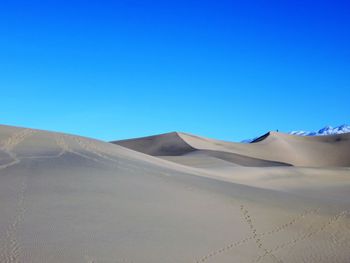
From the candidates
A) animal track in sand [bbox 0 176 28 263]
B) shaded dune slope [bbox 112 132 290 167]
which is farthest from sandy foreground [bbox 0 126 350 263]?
shaded dune slope [bbox 112 132 290 167]

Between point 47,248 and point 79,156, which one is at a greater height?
point 79,156

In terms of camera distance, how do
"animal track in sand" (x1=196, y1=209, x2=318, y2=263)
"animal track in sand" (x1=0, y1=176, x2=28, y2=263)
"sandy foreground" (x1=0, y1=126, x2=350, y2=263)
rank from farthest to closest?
"animal track in sand" (x1=196, y1=209, x2=318, y2=263), "sandy foreground" (x1=0, y1=126, x2=350, y2=263), "animal track in sand" (x1=0, y1=176, x2=28, y2=263)

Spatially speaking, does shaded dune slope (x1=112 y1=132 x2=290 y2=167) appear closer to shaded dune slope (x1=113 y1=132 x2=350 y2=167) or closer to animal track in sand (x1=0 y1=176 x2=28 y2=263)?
shaded dune slope (x1=113 y1=132 x2=350 y2=167)

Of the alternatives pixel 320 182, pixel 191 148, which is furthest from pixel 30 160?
pixel 191 148

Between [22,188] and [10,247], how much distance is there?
4.60 m

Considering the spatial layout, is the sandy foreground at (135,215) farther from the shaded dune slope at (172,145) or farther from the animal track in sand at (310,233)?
the shaded dune slope at (172,145)

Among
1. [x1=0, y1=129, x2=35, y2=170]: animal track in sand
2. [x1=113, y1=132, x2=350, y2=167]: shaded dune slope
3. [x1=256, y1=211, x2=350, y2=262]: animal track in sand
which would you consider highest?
[x1=113, y1=132, x2=350, y2=167]: shaded dune slope

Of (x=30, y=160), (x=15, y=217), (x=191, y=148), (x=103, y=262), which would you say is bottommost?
(x=103, y=262)

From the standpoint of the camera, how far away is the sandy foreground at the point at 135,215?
9.02 meters

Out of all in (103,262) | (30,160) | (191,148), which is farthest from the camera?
(191,148)

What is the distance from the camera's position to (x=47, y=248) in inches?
330

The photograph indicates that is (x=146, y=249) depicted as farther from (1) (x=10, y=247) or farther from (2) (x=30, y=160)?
(2) (x=30, y=160)

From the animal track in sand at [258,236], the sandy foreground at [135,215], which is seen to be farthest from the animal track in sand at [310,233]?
the animal track in sand at [258,236]

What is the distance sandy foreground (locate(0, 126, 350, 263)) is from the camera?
9.02 metres
